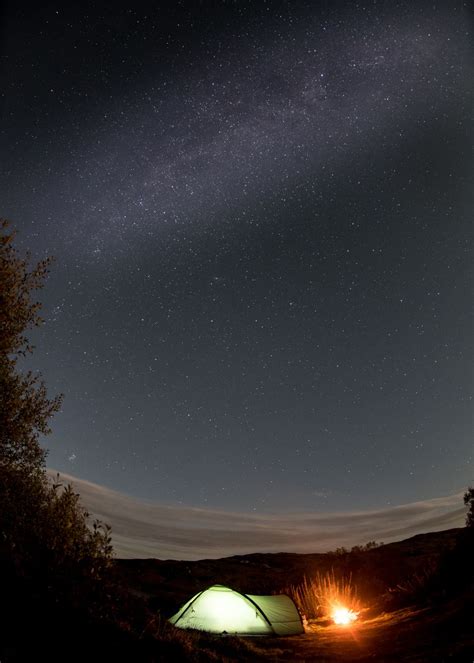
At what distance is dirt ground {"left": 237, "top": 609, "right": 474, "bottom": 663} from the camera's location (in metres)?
9.80

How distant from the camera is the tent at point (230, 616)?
16.4 metres

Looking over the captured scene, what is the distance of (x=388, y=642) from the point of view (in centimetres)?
1253

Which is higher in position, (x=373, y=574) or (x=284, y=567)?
(x=373, y=574)

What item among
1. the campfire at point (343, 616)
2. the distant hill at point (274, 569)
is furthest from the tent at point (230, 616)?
the distant hill at point (274, 569)

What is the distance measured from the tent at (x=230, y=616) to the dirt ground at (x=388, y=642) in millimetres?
528

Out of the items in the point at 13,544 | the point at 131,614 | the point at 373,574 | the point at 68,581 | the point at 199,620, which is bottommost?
the point at 373,574

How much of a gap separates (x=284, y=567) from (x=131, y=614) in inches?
1646

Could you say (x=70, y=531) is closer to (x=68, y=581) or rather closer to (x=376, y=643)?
(x=68, y=581)

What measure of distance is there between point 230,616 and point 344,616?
22.3 ft

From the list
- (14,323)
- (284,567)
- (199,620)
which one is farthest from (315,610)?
(284,567)

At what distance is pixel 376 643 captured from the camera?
13023 millimetres

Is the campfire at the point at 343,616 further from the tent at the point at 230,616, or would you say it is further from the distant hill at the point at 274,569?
the distant hill at the point at 274,569

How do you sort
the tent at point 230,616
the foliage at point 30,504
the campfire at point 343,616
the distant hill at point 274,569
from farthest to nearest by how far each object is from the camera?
the distant hill at point 274,569
the campfire at point 343,616
the tent at point 230,616
the foliage at point 30,504

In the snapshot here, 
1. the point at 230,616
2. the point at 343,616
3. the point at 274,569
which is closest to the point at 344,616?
the point at 343,616
